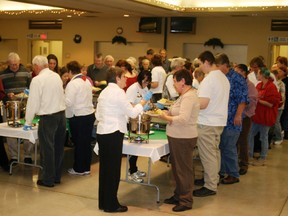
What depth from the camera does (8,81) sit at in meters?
6.09

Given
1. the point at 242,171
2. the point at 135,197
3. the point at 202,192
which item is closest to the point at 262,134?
the point at 242,171

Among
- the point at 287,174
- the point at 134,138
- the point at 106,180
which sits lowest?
the point at 287,174

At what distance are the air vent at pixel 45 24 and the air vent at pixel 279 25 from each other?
21.5 ft

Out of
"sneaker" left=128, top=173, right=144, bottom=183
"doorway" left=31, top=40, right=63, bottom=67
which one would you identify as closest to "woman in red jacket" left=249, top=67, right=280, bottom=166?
"sneaker" left=128, top=173, right=144, bottom=183

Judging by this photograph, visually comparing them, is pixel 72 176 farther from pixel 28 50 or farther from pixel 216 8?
pixel 28 50

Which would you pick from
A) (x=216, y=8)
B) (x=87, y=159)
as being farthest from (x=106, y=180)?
(x=216, y=8)

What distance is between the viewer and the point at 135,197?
4801 mm

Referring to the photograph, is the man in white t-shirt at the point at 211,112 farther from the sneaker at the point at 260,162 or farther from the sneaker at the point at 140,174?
the sneaker at the point at 260,162

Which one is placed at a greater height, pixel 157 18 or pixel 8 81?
pixel 157 18

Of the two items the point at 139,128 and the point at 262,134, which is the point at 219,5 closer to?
the point at 262,134

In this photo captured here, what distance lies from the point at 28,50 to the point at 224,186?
10.7 m

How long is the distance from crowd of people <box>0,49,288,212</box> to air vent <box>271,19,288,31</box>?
4.85 meters

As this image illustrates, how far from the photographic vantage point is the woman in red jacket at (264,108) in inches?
250

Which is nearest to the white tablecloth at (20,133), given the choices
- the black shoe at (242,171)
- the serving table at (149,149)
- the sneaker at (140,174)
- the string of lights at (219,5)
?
the serving table at (149,149)
